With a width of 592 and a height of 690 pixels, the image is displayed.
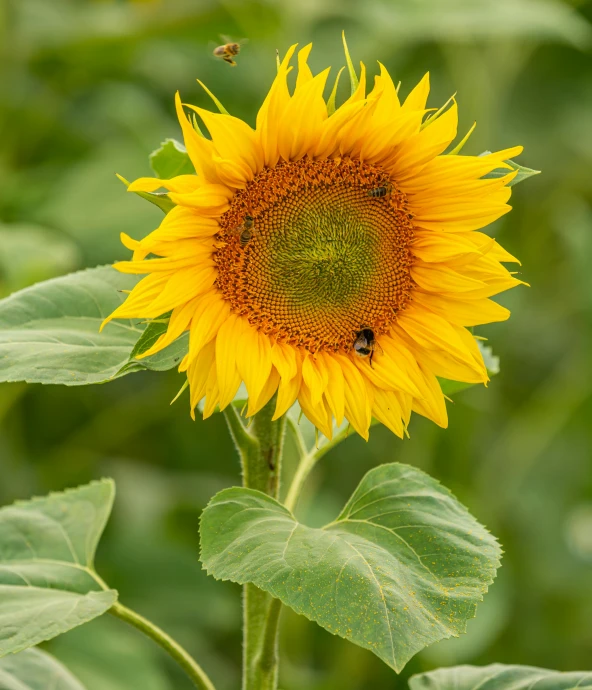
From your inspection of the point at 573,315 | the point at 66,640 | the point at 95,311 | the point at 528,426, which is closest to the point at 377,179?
the point at 95,311

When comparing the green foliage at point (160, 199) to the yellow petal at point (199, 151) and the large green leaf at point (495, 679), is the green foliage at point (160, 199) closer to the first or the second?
the yellow petal at point (199, 151)

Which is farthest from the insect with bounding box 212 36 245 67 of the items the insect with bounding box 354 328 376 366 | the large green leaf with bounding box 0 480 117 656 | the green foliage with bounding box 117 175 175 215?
the large green leaf with bounding box 0 480 117 656

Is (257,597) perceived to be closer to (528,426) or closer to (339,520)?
(339,520)

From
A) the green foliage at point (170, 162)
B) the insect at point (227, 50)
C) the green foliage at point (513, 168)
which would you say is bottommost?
the green foliage at point (170, 162)

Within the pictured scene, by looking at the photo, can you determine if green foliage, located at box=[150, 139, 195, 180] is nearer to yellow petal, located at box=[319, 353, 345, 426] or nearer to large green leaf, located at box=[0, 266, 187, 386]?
large green leaf, located at box=[0, 266, 187, 386]

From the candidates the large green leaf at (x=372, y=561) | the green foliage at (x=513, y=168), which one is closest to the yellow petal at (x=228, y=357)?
the large green leaf at (x=372, y=561)

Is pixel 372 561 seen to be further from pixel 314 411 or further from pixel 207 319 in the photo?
pixel 207 319
